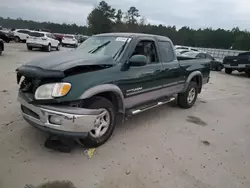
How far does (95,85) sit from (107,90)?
26cm

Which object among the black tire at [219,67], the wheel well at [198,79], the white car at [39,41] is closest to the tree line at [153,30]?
the black tire at [219,67]

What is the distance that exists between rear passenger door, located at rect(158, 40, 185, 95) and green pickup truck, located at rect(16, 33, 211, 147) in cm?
2

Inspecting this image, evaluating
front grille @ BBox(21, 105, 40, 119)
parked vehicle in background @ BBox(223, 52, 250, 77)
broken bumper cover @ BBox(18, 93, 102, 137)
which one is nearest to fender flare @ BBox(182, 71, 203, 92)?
broken bumper cover @ BBox(18, 93, 102, 137)

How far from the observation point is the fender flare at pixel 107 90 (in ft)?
11.4

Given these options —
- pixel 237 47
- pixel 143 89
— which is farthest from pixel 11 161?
pixel 237 47

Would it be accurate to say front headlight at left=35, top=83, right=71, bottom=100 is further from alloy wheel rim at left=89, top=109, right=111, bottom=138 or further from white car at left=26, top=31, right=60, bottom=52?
white car at left=26, top=31, right=60, bottom=52

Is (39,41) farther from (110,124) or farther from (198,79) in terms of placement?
(110,124)

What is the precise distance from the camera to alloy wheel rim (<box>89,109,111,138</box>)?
3795 millimetres

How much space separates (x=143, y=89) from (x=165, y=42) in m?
1.57

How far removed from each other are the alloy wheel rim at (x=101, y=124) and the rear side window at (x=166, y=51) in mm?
2104

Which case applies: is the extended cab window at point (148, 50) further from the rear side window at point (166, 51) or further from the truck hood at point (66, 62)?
the truck hood at point (66, 62)

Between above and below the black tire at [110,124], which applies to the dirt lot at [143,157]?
below

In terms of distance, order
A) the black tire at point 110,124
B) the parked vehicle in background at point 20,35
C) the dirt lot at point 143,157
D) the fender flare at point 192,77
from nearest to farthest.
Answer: the dirt lot at point 143,157, the black tire at point 110,124, the fender flare at point 192,77, the parked vehicle in background at point 20,35

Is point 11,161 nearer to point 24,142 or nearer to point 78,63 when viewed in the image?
point 24,142
